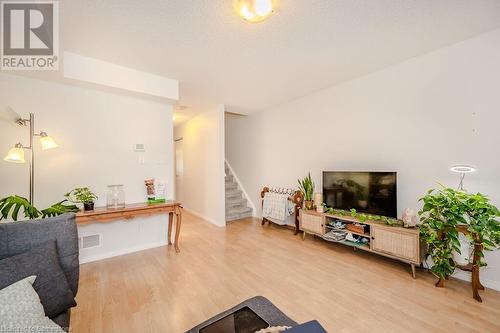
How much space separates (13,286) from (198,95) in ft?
10.8

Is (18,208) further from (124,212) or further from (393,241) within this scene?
(393,241)

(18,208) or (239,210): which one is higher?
(18,208)

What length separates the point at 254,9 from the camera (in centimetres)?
163

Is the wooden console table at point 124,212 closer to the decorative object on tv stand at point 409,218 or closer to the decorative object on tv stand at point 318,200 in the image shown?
the decorative object on tv stand at point 318,200

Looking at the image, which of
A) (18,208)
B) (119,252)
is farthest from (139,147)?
(18,208)

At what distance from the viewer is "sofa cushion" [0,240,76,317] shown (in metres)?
0.96

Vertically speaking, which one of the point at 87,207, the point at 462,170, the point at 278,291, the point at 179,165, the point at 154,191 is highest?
the point at 179,165

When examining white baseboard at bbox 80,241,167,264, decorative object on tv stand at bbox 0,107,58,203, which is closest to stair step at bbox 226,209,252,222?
white baseboard at bbox 80,241,167,264

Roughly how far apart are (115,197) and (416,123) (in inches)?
155

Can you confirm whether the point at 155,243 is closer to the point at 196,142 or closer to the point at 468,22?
the point at 196,142

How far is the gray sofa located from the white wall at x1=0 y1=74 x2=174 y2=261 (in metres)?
1.79

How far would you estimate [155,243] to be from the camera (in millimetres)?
3236

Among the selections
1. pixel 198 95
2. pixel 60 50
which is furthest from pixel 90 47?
pixel 198 95

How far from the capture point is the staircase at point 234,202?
482 cm
